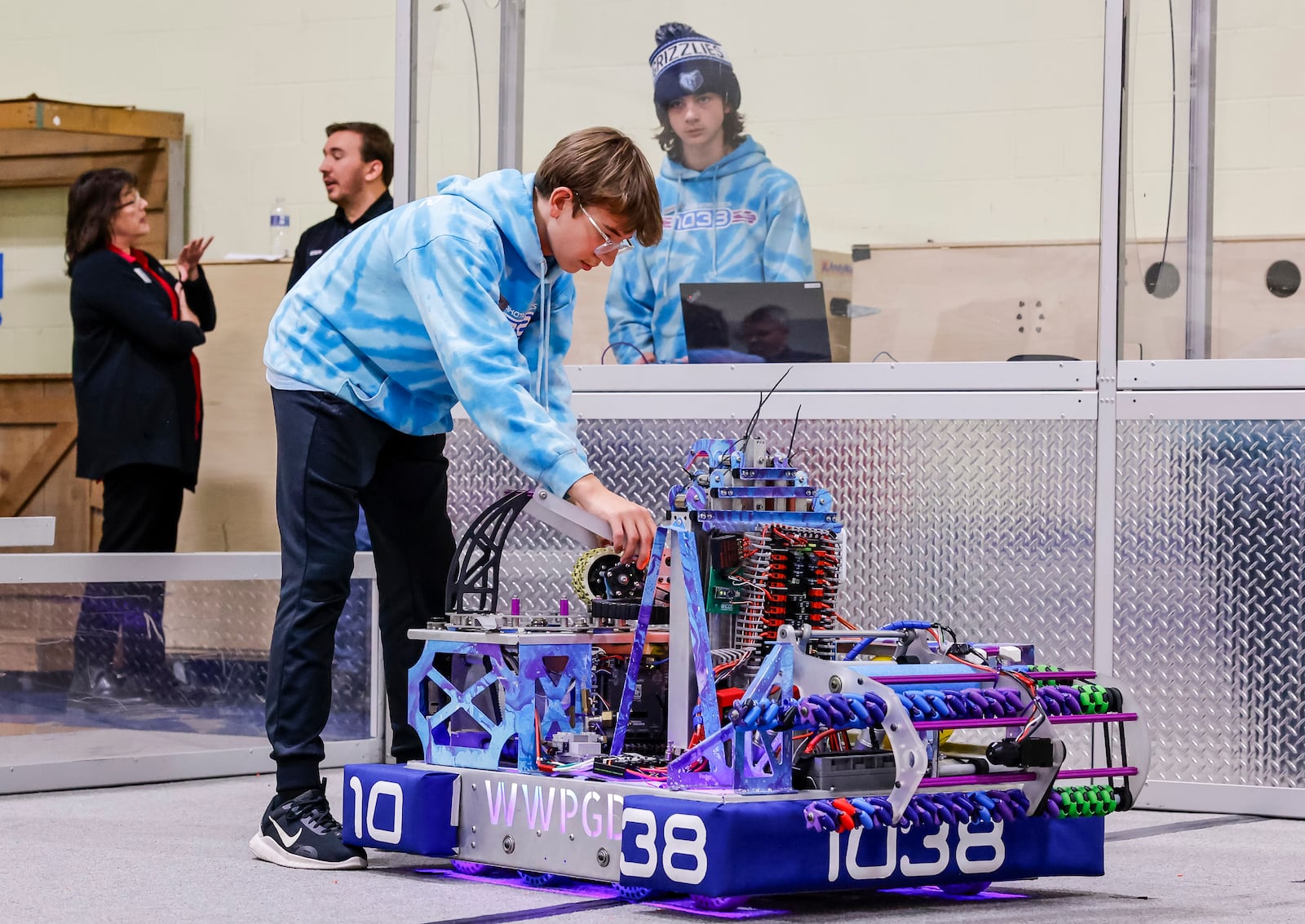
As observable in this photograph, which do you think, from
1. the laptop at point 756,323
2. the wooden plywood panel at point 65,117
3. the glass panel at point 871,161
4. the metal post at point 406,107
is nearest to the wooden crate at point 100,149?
the wooden plywood panel at point 65,117

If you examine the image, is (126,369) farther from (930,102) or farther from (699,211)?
(930,102)

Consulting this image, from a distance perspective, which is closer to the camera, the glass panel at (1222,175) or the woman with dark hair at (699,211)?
the glass panel at (1222,175)

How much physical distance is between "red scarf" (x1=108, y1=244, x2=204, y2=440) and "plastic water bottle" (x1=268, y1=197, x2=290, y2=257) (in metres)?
1.71

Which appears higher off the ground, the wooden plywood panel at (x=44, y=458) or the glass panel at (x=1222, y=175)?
the glass panel at (x=1222, y=175)

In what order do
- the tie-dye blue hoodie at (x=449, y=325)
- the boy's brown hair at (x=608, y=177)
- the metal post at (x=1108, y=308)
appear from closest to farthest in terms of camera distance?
the tie-dye blue hoodie at (x=449, y=325) → the boy's brown hair at (x=608, y=177) → the metal post at (x=1108, y=308)

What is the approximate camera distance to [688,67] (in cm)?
468

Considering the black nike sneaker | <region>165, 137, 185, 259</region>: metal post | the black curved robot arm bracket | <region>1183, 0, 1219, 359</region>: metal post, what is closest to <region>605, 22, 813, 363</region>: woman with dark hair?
<region>1183, 0, 1219, 359</region>: metal post

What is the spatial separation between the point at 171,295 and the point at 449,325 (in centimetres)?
297

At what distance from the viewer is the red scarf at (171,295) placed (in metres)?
5.41

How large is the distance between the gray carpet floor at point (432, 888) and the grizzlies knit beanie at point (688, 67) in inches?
88.6

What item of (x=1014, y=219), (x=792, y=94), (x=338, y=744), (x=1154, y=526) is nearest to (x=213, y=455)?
(x=338, y=744)

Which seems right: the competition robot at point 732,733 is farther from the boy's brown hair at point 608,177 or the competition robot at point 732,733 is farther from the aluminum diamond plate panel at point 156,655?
the aluminum diamond plate panel at point 156,655

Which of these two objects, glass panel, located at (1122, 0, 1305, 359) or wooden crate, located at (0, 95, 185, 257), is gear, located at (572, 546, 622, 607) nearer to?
glass panel, located at (1122, 0, 1305, 359)

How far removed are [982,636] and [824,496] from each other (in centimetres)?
145
